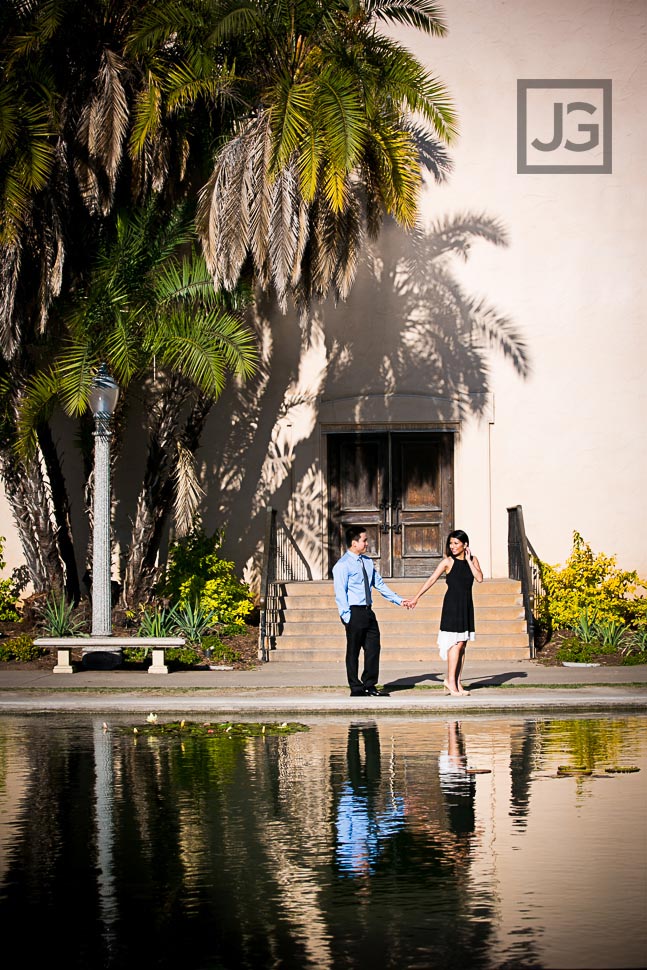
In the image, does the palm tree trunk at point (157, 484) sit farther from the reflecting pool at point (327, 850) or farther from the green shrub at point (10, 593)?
the reflecting pool at point (327, 850)

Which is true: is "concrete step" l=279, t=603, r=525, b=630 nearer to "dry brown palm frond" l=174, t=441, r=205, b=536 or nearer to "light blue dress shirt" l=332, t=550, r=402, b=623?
"dry brown palm frond" l=174, t=441, r=205, b=536

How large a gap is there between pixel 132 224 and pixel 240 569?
616 centimetres

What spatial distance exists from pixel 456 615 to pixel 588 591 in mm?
6850

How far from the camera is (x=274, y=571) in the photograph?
2216 centimetres

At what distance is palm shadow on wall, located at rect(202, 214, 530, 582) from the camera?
24.0 m

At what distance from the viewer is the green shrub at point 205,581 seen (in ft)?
72.2

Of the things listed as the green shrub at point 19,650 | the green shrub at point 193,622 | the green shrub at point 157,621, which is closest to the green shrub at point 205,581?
the green shrub at point 193,622

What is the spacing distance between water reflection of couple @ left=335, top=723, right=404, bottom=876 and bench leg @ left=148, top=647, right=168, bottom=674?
7.04 metres

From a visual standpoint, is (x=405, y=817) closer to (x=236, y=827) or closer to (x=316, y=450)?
(x=236, y=827)

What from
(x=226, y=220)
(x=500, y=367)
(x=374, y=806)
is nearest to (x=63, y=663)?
(x=226, y=220)

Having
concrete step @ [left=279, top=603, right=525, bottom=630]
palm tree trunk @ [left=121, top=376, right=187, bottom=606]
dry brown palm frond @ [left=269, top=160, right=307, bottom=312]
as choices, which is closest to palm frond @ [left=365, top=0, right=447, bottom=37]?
dry brown palm frond @ [left=269, top=160, right=307, bottom=312]

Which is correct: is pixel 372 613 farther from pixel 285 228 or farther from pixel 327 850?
pixel 327 850

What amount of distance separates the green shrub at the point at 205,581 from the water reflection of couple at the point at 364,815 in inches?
390

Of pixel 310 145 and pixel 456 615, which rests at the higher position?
pixel 310 145
